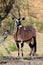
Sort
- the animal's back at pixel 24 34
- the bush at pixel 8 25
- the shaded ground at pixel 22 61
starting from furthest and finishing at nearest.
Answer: the bush at pixel 8 25
the animal's back at pixel 24 34
the shaded ground at pixel 22 61

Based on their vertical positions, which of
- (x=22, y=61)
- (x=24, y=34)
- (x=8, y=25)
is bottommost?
(x=8, y=25)

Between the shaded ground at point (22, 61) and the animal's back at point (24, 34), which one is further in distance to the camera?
the animal's back at point (24, 34)

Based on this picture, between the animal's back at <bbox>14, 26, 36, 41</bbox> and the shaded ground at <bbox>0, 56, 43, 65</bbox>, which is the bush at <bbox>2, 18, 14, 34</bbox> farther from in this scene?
the shaded ground at <bbox>0, 56, 43, 65</bbox>

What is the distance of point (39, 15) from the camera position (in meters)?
23.3

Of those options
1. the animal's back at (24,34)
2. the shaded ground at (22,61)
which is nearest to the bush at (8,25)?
Result: the animal's back at (24,34)

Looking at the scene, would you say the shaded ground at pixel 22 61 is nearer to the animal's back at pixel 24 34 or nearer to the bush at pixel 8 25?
the animal's back at pixel 24 34

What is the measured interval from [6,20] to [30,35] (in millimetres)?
6401

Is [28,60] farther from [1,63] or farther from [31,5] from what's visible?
[31,5]

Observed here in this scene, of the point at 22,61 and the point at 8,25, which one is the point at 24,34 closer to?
the point at 22,61

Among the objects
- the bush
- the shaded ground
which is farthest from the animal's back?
the bush

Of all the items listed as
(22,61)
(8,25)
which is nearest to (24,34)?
(22,61)

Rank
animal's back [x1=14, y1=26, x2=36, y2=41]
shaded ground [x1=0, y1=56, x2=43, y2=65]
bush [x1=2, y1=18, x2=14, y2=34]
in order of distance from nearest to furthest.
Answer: shaded ground [x1=0, y1=56, x2=43, y2=65]
animal's back [x1=14, y1=26, x2=36, y2=41]
bush [x1=2, y1=18, x2=14, y2=34]

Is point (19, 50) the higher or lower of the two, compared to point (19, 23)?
lower

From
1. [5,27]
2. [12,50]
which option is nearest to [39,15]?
[5,27]
